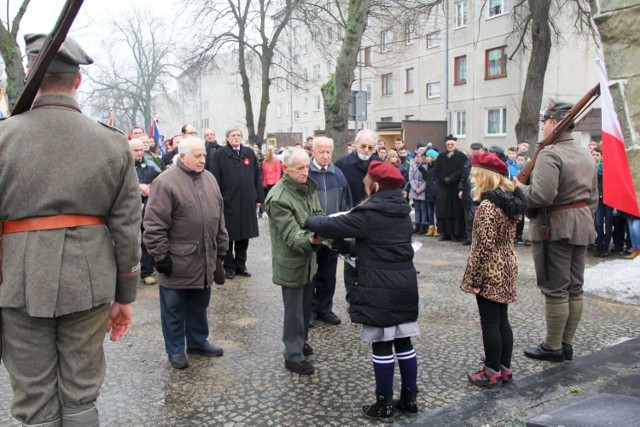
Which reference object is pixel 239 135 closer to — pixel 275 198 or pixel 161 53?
pixel 275 198

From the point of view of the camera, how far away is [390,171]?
387 centimetres

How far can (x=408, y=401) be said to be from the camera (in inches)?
154

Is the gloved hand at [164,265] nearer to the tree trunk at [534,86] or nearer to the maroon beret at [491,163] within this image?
the maroon beret at [491,163]

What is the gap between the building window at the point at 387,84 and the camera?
1378 inches

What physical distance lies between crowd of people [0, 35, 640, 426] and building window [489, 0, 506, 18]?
22.1m

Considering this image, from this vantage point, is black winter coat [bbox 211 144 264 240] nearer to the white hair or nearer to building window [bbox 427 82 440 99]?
the white hair

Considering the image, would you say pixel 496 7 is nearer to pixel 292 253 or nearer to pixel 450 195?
pixel 450 195

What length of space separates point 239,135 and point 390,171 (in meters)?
4.50

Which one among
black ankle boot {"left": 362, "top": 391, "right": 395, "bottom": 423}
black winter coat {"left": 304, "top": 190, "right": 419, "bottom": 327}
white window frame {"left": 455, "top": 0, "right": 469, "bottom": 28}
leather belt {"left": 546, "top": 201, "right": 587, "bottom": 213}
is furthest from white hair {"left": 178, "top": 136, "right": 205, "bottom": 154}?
white window frame {"left": 455, "top": 0, "right": 469, "bottom": 28}

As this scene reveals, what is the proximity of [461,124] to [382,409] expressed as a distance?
27276mm

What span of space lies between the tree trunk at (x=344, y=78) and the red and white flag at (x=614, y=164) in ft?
34.1

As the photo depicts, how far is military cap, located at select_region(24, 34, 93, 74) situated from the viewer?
2625 mm

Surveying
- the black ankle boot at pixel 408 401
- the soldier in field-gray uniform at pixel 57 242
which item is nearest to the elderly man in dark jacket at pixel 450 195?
the black ankle boot at pixel 408 401

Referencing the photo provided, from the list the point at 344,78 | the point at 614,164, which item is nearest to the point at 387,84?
the point at 344,78
